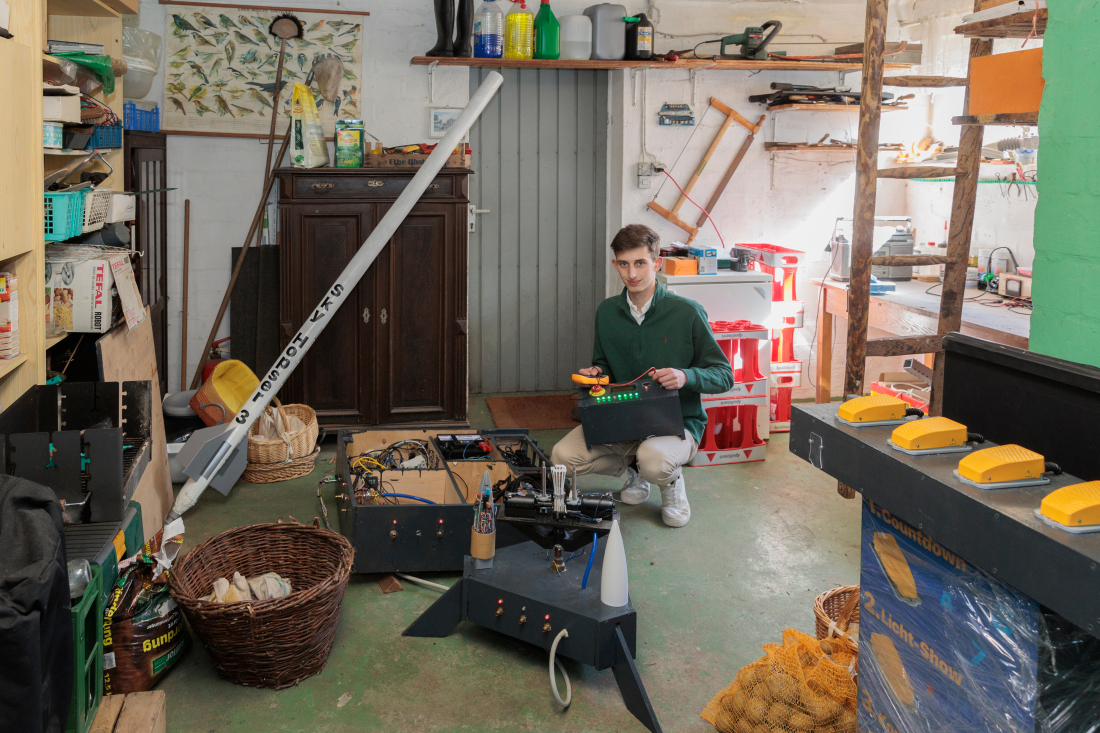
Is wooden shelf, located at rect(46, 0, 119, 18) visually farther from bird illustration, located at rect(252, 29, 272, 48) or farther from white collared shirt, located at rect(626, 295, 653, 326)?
white collared shirt, located at rect(626, 295, 653, 326)

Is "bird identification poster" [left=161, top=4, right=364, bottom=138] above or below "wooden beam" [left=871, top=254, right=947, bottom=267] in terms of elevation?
above

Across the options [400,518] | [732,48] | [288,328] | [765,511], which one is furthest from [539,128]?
[400,518]

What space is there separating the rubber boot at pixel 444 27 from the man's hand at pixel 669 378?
8.03 feet

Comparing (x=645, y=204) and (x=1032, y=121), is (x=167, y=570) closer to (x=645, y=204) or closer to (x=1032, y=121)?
(x=1032, y=121)

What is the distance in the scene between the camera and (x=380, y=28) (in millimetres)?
5188

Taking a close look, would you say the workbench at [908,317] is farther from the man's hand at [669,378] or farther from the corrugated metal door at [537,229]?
the corrugated metal door at [537,229]

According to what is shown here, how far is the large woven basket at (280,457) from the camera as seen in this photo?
14.1 ft

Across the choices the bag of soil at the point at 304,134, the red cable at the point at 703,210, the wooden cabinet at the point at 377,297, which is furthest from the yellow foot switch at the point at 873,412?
the red cable at the point at 703,210

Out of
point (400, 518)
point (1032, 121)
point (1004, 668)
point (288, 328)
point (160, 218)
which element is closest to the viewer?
point (1004, 668)

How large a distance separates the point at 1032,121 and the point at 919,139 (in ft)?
11.8

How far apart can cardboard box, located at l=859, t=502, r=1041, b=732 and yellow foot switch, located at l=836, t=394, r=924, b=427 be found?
22 cm

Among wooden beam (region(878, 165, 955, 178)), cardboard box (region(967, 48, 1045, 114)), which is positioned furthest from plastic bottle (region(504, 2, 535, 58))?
cardboard box (region(967, 48, 1045, 114))

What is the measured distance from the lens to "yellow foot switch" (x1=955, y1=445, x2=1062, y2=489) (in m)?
1.47

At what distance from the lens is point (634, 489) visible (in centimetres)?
412
